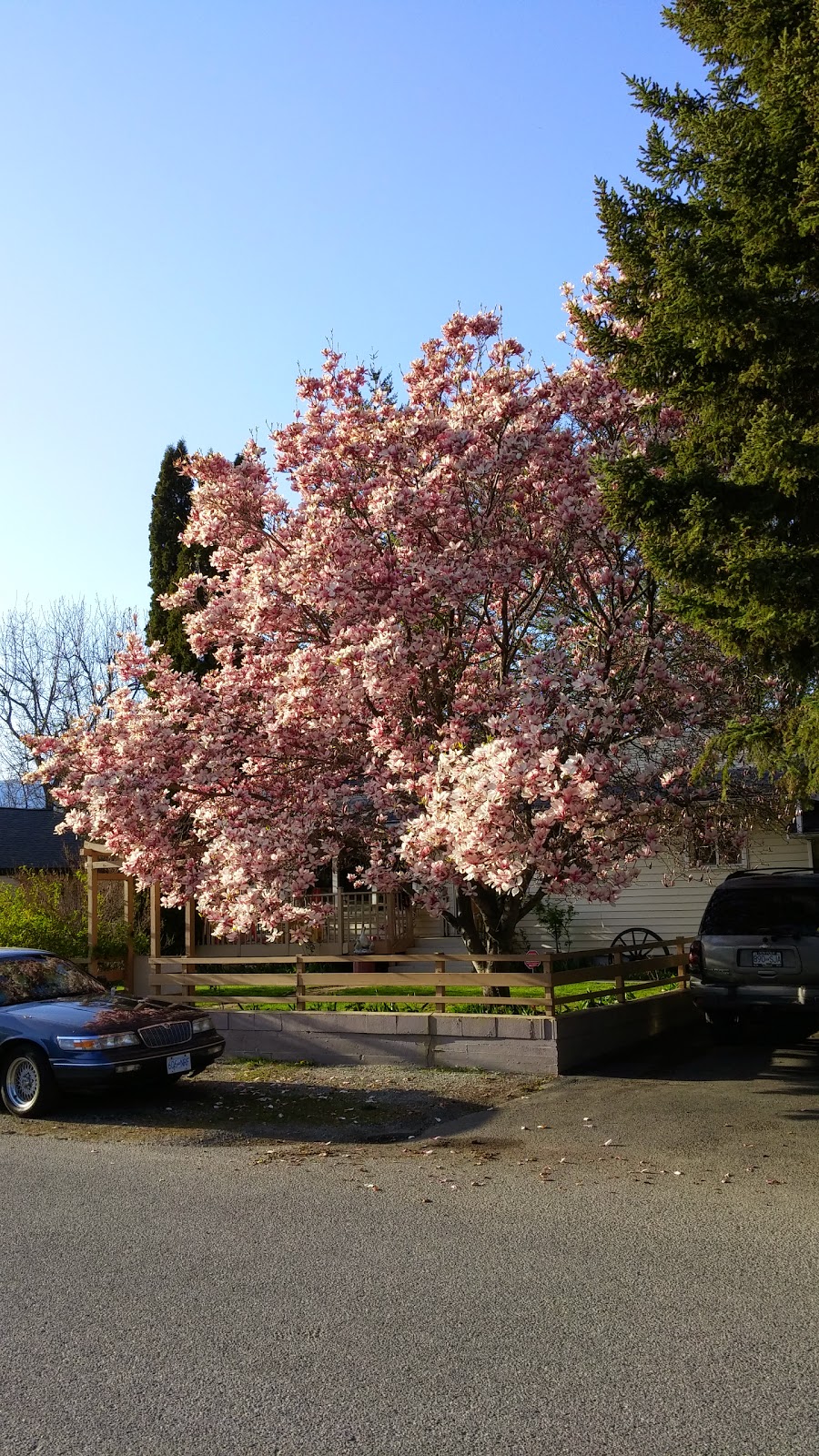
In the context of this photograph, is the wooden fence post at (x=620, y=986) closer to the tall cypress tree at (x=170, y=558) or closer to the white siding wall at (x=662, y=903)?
the white siding wall at (x=662, y=903)

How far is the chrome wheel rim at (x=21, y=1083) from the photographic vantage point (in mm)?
10277

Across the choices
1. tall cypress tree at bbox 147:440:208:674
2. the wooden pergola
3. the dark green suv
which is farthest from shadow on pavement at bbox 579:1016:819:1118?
tall cypress tree at bbox 147:440:208:674

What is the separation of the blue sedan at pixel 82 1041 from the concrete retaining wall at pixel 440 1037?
72.6 inches

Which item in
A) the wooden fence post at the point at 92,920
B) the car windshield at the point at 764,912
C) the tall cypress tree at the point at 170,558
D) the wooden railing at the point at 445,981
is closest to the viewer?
the car windshield at the point at 764,912

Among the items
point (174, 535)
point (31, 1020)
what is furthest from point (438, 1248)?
point (174, 535)

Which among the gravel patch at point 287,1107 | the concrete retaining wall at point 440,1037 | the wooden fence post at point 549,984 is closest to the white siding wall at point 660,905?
the concrete retaining wall at point 440,1037

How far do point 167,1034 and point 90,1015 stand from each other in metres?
0.72

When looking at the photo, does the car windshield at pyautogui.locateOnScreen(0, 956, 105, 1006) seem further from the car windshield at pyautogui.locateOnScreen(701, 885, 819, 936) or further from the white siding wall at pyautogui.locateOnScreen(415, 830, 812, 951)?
the white siding wall at pyautogui.locateOnScreen(415, 830, 812, 951)

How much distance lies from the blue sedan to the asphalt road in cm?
103

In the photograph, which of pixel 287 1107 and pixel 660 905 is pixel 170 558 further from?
pixel 287 1107

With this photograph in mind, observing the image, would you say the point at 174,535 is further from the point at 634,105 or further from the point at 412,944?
the point at 634,105

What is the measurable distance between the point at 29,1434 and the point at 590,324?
8.11 m

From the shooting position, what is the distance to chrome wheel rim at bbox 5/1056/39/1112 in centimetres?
1028

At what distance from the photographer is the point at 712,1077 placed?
1121 cm
